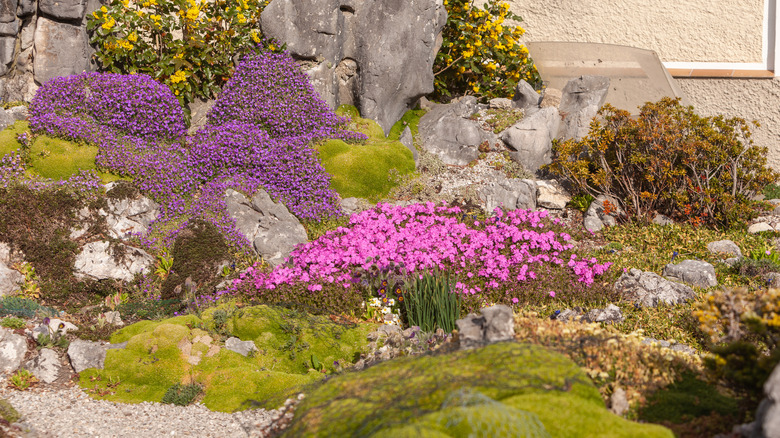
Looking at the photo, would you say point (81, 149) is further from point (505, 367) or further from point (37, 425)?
point (505, 367)

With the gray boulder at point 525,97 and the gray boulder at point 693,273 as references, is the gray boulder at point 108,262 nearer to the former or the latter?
the gray boulder at point 693,273

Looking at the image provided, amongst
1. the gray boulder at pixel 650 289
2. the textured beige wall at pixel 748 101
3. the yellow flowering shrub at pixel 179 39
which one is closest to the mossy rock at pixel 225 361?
the gray boulder at pixel 650 289

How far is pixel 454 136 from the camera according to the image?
489 inches

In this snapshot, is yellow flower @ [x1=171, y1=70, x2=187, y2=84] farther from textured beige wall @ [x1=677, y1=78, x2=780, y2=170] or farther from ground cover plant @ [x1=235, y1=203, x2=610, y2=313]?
textured beige wall @ [x1=677, y1=78, x2=780, y2=170]

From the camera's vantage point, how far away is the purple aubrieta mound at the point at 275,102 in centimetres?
1098

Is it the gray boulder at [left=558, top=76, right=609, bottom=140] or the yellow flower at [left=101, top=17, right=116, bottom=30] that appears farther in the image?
the gray boulder at [left=558, top=76, right=609, bottom=140]

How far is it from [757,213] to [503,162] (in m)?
4.82

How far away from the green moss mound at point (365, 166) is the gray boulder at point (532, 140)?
2443 mm

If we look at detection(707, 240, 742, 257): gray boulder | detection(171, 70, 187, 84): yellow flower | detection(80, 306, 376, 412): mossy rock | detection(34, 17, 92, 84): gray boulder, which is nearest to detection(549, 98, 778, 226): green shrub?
detection(707, 240, 742, 257): gray boulder

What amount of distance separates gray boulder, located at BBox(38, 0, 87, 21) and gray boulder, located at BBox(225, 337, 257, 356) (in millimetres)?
7700

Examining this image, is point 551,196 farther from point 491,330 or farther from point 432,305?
point 491,330

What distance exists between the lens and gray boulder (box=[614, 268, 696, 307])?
784 cm

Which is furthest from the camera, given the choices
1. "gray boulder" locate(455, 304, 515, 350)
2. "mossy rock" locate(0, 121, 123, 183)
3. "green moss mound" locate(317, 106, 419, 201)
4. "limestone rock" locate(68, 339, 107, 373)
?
"green moss mound" locate(317, 106, 419, 201)

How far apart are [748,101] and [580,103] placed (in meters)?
4.72
